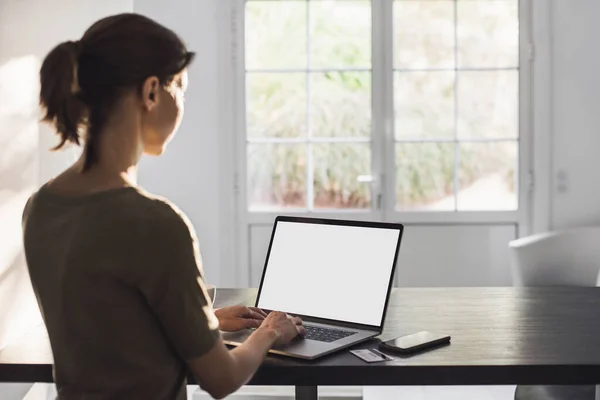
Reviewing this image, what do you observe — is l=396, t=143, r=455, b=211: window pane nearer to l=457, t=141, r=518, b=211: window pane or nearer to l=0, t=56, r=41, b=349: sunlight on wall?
l=457, t=141, r=518, b=211: window pane

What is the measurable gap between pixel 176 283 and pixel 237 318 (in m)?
0.64

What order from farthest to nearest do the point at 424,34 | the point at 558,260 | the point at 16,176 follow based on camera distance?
the point at 424,34, the point at 558,260, the point at 16,176

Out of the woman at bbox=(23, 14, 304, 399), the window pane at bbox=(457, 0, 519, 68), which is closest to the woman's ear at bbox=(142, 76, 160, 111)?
the woman at bbox=(23, 14, 304, 399)

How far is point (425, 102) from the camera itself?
14.3 ft

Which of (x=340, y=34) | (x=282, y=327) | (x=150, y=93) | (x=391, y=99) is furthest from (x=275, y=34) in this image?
(x=150, y=93)

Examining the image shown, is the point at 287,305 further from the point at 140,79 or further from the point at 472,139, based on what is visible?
the point at 472,139

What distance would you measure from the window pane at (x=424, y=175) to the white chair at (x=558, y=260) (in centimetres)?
75

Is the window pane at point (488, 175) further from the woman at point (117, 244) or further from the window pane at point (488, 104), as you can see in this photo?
the woman at point (117, 244)

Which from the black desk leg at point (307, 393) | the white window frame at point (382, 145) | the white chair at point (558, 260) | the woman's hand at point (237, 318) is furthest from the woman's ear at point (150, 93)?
the white window frame at point (382, 145)

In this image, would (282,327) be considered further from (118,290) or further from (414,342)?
(118,290)

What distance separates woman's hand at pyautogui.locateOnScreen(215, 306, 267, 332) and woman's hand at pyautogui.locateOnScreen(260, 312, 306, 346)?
15 cm

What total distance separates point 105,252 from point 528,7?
11.3 feet

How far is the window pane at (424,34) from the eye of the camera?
430 cm

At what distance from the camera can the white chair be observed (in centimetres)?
356
